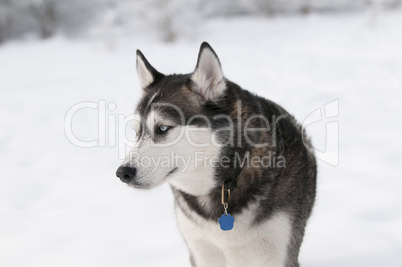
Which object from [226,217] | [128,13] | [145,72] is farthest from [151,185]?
[128,13]

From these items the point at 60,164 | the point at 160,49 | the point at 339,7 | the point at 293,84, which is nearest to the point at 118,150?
the point at 60,164

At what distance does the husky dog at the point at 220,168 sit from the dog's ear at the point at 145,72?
0.18 metres

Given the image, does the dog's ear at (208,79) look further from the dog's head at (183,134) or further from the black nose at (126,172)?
the black nose at (126,172)

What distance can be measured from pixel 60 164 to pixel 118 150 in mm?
775

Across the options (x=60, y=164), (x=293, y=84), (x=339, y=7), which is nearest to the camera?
(x=60, y=164)

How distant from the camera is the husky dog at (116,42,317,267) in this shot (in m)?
2.05

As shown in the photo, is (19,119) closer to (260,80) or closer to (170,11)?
(260,80)

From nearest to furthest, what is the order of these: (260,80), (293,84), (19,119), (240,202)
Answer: (240,202) < (19,119) < (293,84) < (260,80)

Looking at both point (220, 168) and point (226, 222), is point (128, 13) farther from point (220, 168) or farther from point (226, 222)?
point (226, 222)

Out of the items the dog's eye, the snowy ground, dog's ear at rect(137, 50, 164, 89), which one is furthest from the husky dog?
the snowy ground

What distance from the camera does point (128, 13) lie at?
19.2 meters

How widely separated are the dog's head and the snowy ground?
1090 millimetres

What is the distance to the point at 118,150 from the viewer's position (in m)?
5.39

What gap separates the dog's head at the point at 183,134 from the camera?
2014 millimetres
